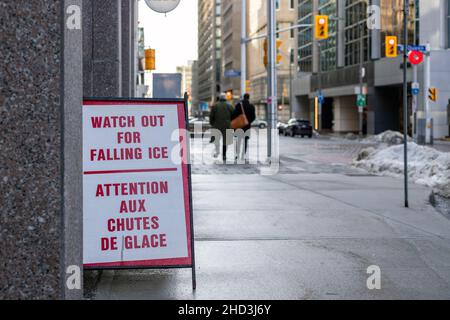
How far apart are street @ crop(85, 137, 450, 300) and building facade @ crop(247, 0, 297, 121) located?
293ft

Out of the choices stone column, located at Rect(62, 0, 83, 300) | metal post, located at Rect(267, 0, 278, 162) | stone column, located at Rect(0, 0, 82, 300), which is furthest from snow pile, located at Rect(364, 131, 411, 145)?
stone column, located at Rect(0, 0, 82, 300)

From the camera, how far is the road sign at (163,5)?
12.1 meters

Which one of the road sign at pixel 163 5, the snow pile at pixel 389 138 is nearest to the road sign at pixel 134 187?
the road sign at pixel 163 5

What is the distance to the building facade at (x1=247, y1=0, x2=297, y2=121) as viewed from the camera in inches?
4181

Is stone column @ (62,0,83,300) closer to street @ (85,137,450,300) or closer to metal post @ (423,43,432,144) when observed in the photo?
street @ (85,137,450,300)

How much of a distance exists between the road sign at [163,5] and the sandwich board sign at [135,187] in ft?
23.4

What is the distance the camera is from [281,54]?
10762 centimetres

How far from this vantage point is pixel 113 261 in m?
5.24

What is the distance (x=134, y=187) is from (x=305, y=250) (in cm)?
206

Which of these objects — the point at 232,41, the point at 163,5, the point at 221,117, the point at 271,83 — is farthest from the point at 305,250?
the point at 232,41

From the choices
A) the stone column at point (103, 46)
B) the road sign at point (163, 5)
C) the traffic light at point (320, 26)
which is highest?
the traffic light at point (320, 26)

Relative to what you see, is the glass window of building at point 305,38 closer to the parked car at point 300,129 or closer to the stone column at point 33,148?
the parked car at point 300,129

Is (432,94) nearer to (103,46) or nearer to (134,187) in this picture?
(103,46)

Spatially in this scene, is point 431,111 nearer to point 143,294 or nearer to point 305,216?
point 305,216
